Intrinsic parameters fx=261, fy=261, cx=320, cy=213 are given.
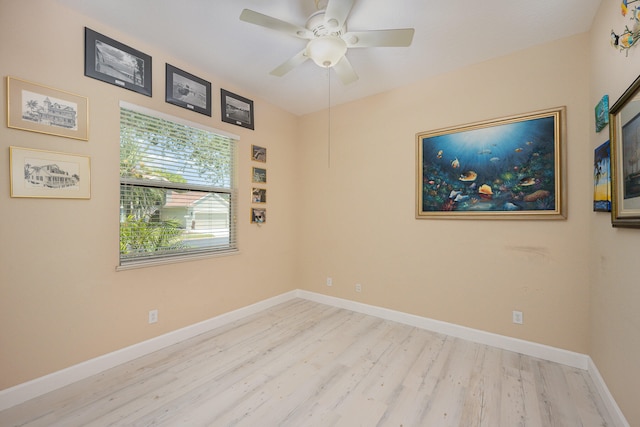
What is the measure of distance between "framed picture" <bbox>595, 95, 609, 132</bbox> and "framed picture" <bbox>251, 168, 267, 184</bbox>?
3241 mm

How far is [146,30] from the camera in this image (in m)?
2.21

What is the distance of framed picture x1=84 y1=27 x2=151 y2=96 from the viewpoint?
207 centimetres

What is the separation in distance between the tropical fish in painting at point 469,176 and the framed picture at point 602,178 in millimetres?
846

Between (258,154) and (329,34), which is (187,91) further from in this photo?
(329,34)

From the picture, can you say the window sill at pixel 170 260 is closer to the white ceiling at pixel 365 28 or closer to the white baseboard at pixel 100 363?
the white baseboard at pixel 100 363

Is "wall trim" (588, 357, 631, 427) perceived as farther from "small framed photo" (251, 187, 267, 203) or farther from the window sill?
"small framed photo" (251, 187, 267, 203)

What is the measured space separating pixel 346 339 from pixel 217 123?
275cm

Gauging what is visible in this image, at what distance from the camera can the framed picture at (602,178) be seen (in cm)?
173

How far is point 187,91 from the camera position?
269cm

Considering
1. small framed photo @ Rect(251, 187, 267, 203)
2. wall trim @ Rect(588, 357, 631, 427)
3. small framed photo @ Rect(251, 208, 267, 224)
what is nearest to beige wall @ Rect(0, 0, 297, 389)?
small framed photo @ Rect(251, 208, 267, 224)

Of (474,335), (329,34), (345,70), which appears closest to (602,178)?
(474,335)

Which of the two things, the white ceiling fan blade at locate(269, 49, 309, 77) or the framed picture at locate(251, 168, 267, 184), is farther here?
the framed picture at locate(251, 168, 267, 184)

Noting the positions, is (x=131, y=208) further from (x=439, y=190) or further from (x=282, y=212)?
(x=439, y=190)

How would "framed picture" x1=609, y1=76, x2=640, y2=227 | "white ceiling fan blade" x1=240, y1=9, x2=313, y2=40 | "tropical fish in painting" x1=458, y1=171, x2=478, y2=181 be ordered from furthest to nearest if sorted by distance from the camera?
"tropical fish in painting" x1=458, y1=171, x2=478, y2=181 → "white ceiling fan blade" x1=240, y1=9, x2=313, y2=40 → "framed picture" x1=609, y1=76, x2=640, y2=227
